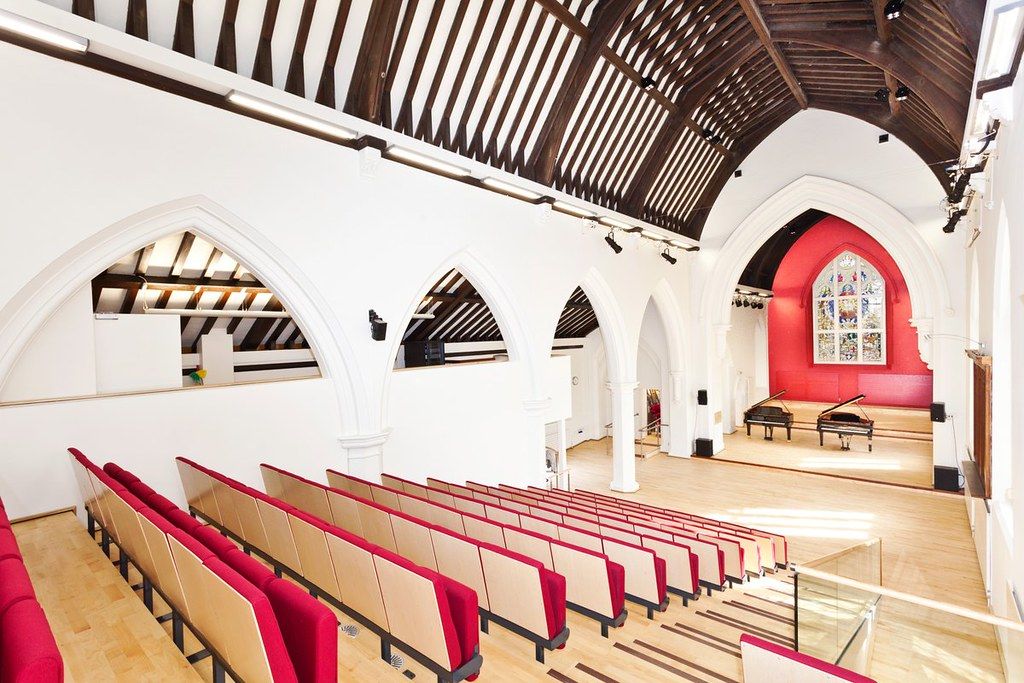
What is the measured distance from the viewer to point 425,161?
5906 millimetres

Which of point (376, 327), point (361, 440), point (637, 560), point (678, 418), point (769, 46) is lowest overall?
point (678, 418)

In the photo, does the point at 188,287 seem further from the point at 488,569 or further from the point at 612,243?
the point at 488,569

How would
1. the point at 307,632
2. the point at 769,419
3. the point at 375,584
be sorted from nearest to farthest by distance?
the point at 307,632
the point at 375,584
the point at 769,419

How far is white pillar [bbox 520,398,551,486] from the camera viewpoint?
7941 mm

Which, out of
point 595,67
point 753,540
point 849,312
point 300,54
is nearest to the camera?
point 300,54

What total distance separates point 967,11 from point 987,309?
3.19m

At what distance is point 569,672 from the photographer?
2875mm

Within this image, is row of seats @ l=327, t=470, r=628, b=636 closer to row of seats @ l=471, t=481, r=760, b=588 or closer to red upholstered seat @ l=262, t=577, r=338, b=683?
row of seats @ l=471, t=481, r=760, b=588

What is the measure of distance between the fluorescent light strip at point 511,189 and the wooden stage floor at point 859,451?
7989 mm

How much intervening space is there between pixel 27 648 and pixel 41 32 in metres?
3.84

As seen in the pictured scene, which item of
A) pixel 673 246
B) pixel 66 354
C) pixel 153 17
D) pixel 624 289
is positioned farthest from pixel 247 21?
pixel 673 246

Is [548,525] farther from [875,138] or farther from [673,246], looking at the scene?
[875,138]

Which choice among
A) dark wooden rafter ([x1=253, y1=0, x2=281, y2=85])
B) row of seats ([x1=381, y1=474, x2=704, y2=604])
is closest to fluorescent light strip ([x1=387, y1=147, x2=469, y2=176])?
dark wooden rafter ([x1=253, y1=0, x2=281, y2=85])

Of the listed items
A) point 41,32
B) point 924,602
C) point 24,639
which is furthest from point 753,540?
point 41,32
